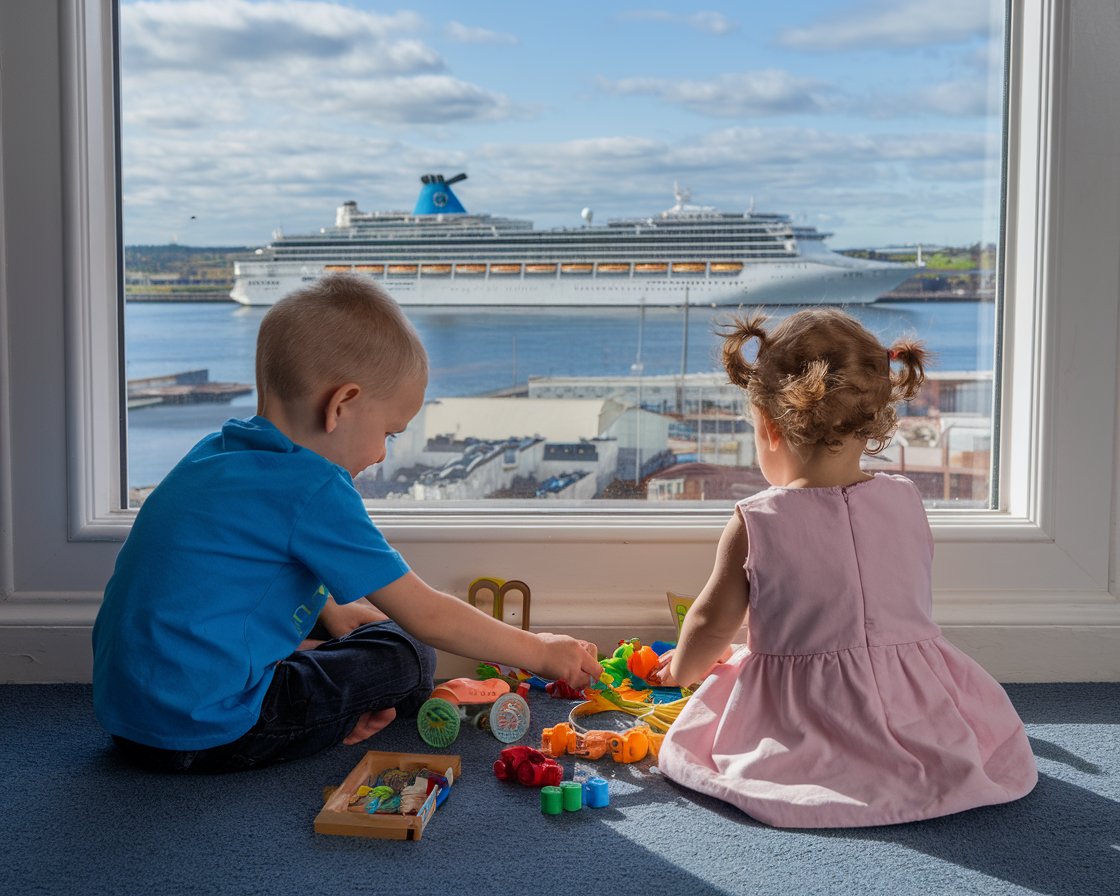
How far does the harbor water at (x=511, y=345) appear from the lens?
1.81 m

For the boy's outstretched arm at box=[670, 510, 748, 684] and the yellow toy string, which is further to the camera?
the yellow toy string

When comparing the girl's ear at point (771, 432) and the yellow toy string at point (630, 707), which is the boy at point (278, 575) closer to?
the yellow toy string at point (630, 707)

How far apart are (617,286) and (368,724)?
2.72ft

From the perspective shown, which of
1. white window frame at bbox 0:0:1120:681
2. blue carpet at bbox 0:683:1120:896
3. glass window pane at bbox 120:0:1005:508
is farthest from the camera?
glass window pane at bbox 120:0:1005:508

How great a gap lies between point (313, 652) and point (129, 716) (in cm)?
23

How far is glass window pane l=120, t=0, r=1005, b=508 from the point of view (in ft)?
5.84

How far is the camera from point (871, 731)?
46.2 inches

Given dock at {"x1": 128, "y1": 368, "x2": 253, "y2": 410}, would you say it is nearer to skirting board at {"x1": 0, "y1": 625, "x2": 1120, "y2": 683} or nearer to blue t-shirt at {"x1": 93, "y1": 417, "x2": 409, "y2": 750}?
skirting board at {"x1": 0, "y1": 625, "x2": 1120, "y2": 683}

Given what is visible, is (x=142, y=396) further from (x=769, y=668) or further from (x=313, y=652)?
(x=769, y=668)

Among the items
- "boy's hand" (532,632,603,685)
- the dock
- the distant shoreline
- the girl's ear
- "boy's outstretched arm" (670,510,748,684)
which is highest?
the distant shoreline

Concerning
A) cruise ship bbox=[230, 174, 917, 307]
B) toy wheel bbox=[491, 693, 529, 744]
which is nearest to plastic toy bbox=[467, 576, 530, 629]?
toy wheel bbox=[491, 693, 529, 744]

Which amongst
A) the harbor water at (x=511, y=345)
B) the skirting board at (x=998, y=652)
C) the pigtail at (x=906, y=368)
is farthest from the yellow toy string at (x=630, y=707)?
the harbor water at (x=511, y=345)

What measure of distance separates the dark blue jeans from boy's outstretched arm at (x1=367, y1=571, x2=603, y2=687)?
128 mm

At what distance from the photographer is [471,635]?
1287 mm
